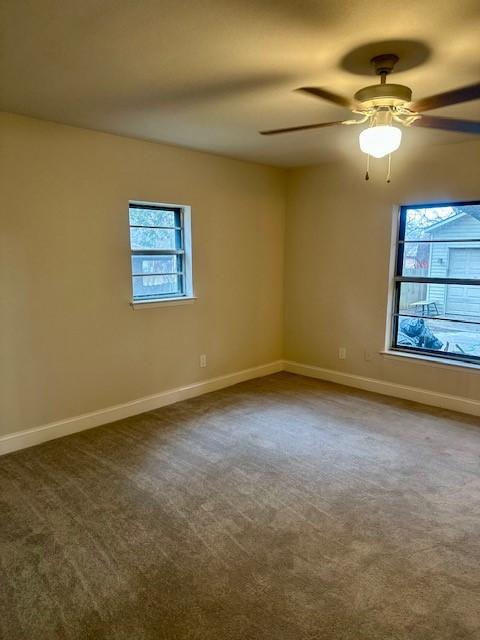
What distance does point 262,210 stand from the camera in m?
4.82

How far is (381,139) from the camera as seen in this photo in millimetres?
2010

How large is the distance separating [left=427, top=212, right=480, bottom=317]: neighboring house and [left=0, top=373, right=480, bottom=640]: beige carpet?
3.58ft

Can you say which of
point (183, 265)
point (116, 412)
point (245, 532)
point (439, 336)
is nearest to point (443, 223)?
point (439, 336)

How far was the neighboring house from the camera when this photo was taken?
3.80m

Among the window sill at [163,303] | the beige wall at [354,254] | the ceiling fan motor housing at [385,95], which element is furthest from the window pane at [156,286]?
the ceiling fan motor housing at [385,95]

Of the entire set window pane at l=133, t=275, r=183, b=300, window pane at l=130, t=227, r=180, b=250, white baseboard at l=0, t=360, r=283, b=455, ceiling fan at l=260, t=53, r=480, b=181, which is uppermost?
ceiling fan at l=260, t=53, r=480, b=181

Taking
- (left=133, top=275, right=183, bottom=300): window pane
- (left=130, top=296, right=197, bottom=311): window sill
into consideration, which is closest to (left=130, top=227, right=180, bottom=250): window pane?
(left=133, top=275, right=183, bottom=300): window pane

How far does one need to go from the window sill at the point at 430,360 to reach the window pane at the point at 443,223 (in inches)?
45.8

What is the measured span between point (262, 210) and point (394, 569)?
12.4ft

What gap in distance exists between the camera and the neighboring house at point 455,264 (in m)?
3.80

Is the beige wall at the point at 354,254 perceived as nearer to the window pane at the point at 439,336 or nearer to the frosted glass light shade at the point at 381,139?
the window pane at the point at 439,336

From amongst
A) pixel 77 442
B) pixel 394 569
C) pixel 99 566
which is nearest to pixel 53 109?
pixel 77 442

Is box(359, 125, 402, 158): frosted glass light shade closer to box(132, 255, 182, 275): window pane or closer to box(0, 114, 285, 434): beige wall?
box(0, 114, 285, 434): beige wall

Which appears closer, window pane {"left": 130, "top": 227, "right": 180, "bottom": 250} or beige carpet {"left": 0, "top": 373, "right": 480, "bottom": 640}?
beige carpet {"left": 0, "top": 373, "right": 480, "bottom": 640}
